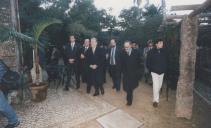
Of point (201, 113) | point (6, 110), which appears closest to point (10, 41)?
point (6, 110)

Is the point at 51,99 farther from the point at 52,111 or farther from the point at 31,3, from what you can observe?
the point at 31,3

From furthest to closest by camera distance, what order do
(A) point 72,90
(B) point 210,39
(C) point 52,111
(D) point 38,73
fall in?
(B) point 210,39, (A) point 72,90, (D) point 38,73, (C) point 52,111

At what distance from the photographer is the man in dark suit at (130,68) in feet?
21.2

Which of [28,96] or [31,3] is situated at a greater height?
[31,3]

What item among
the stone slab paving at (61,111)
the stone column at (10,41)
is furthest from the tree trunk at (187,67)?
the stone column at (10,41)

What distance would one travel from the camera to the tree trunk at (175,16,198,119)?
5.62 meters

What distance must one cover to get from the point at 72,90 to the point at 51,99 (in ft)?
3.77

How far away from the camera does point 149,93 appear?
8.00 meters

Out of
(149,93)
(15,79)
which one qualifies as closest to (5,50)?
(15,79)

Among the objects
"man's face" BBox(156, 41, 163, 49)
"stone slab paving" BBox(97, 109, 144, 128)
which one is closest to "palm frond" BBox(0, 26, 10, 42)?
"stone slab paving" BBox(97, 109, 144, 128)

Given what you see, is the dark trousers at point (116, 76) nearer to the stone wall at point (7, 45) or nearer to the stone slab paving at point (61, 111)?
the stone slab paving at point (61, 111)

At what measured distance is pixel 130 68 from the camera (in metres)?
6.46

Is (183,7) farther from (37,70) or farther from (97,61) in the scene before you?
(37,70)

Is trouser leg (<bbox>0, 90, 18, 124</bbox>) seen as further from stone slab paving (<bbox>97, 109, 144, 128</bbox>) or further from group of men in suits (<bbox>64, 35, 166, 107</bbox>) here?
group of men in suits (<bbox>64, 35, 166, 107</bbox>)
